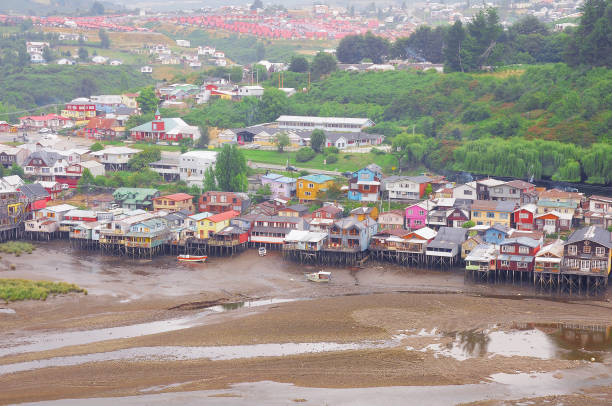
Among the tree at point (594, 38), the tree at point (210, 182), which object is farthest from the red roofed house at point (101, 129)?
the tree at point (594, 38)

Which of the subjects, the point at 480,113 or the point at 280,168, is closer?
the point at 280,168

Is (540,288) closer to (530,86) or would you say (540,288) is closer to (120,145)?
(530,86)

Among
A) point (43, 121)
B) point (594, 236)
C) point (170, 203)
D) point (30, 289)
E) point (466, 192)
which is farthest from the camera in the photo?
point (43, 121)

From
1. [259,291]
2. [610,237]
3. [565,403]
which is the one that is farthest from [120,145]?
[565,403]

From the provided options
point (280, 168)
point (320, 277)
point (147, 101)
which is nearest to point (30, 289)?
point (320, 277)

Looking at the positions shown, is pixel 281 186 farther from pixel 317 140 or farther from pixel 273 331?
pixel 273 331

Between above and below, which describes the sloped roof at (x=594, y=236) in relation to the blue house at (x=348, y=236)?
above

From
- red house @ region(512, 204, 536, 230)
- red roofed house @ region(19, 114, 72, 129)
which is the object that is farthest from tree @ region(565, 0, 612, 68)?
red roofed house @ region(19, 114, 72, 129)

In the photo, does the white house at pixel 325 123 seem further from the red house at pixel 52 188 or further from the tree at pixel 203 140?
the red house at pixel 52 188
